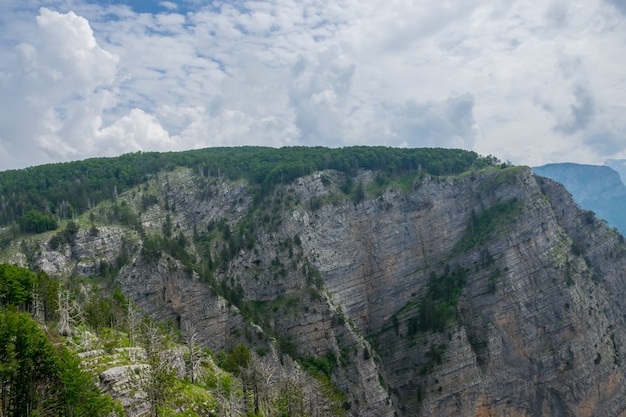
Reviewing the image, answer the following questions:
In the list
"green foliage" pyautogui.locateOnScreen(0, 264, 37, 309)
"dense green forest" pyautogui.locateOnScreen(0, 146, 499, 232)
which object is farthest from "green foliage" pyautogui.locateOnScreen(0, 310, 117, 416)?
"dense green forest" pyautogui.locateOnScreen(0, 146, 499, 232)

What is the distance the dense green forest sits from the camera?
12975cm

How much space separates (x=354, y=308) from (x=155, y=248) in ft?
168

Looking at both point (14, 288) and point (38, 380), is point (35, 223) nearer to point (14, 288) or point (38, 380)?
point (14, 288)

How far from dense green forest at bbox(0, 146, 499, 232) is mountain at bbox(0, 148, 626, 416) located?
3.63 feet

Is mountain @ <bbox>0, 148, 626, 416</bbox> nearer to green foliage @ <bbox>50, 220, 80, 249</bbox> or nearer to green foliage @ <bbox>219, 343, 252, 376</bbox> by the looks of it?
green foliage @ <bbox>50, 220, 80, 249</bbox>

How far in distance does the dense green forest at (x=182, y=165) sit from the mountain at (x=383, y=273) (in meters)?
1.10

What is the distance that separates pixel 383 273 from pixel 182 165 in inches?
2986

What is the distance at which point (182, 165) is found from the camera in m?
160

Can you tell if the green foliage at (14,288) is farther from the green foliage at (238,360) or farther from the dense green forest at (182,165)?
the dense green forest at (182,165)

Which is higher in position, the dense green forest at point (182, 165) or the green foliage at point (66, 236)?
the dense green forest at point (182, 165)

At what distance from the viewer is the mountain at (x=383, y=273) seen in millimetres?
107125

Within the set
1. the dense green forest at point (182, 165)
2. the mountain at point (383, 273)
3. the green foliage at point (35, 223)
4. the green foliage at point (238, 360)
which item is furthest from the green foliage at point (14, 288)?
the dense green forest at point (182, 165)

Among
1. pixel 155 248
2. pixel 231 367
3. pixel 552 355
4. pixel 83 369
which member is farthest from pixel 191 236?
pixel 552 355

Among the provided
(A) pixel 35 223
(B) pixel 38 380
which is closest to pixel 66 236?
(A) pixel 35 223
